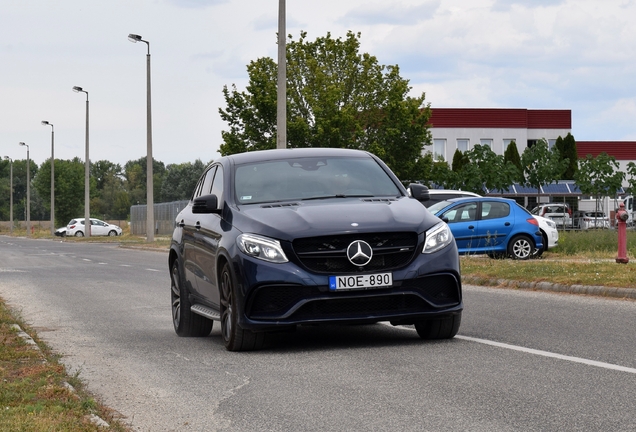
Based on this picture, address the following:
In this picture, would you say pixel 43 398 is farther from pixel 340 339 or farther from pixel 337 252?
pixel 340 339

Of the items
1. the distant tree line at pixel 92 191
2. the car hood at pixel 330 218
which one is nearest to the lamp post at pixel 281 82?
the car hood at pixel 330 218

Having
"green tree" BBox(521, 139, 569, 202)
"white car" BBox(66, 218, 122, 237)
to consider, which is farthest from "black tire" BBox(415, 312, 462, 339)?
"white car" BBox(66, 218, 122, 237)

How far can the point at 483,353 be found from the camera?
850 cm

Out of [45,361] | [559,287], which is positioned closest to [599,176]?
[559,287]

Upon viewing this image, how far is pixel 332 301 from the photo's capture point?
28.1 ft

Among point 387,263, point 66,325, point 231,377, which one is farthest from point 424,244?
point 66,325

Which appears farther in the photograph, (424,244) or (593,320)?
(593,320)

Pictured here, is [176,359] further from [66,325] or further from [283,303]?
[66,325]

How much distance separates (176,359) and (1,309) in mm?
5606

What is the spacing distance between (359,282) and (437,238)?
2.74 ft

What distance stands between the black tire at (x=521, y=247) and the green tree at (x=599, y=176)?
31.2 m

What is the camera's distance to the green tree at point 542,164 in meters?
57.9

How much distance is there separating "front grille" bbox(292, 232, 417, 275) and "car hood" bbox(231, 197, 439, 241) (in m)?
0.06

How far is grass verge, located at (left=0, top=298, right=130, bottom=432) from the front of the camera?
5.84 m
